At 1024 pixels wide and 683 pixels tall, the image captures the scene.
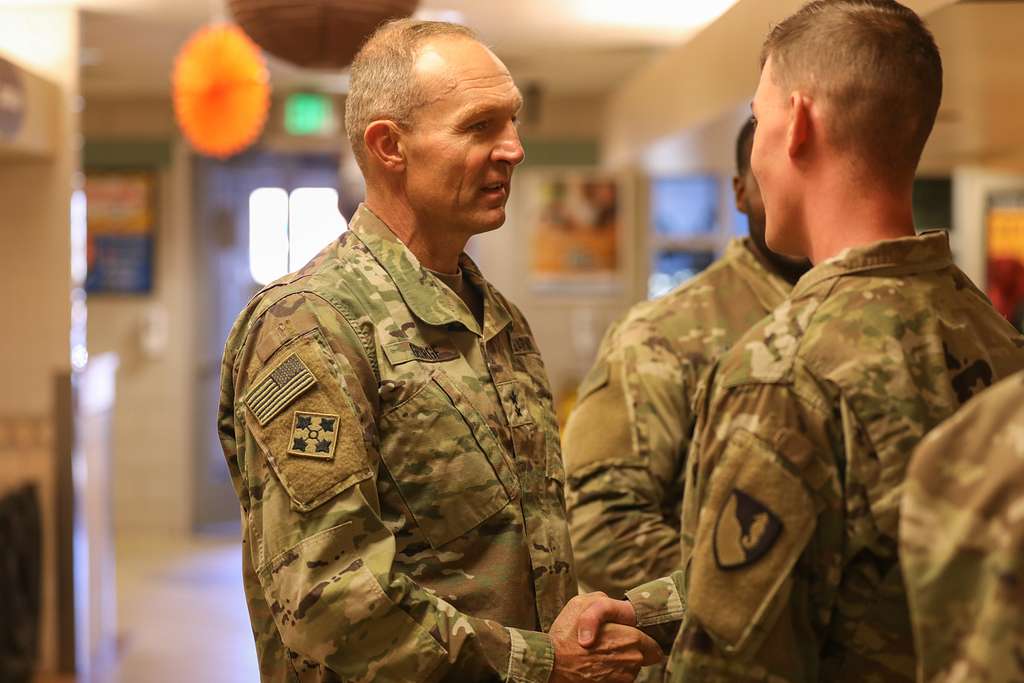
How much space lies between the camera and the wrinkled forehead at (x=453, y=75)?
5.58 ft

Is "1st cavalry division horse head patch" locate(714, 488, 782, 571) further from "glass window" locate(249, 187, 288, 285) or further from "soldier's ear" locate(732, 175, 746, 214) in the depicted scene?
"glass window" locate(249, 187, 288, 285)

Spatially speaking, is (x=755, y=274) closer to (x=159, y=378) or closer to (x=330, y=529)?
(x=330, y=529)

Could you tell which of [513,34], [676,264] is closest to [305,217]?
[676,264]

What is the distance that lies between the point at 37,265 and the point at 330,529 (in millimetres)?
4059

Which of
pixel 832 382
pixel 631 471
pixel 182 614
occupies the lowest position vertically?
pixel 182 614

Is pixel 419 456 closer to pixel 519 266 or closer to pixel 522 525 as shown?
pixel 522 525

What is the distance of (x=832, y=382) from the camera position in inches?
49.9

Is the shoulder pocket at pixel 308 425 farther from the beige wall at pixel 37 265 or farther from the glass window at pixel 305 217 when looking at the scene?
the glass window at pixel 305 217

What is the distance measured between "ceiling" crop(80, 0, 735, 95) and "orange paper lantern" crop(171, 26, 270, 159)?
1.55 feet

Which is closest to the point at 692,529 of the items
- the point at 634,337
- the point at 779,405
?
the point at 779,405

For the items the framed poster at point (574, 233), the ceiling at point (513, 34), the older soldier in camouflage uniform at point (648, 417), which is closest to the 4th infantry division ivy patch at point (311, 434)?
the older soldier in camouflage uniform at point (648, 417)

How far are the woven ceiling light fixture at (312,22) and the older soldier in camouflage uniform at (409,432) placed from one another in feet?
5.45

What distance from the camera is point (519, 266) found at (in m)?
8.35

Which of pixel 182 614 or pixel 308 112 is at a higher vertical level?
pixel 308 112
